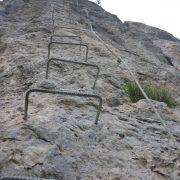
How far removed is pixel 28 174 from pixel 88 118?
1.38m

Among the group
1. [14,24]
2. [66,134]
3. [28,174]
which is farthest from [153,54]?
[28,174]

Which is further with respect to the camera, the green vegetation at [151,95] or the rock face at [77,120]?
the green vegetation at [151,95]

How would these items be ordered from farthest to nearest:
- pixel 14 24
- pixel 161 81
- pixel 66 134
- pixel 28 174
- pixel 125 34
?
1. pixel 125 34
2. pixel 14 24
3. pixel 161 81
4. pixel 66 134
5. pixel 28 174

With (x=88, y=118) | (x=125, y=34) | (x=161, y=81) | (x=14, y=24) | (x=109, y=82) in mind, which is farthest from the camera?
(x=125, y=34)

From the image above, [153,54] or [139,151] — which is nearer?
[139,151]

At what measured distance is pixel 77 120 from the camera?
14.3ft

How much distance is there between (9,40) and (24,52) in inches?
38.3

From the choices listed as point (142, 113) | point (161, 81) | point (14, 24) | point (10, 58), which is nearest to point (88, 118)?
point (142, 113)

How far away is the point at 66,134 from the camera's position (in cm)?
394

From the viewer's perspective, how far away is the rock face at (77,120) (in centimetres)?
356

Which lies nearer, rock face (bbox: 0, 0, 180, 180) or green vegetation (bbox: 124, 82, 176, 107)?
rock face (bbox: 0, 0, 180, 180)

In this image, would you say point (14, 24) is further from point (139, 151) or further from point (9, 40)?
point (139, 151)

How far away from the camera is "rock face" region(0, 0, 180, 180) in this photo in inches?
140

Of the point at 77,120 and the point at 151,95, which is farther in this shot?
the point at 151,95
